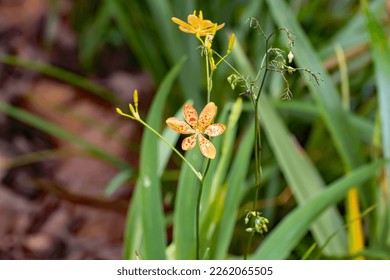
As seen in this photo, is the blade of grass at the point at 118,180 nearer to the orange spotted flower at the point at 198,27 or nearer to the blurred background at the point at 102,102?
the blurred background at the point at 102,102

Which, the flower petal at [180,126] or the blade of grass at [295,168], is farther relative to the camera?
the blade of grass at [295,168]

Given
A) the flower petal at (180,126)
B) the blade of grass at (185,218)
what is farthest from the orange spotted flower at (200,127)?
the blade of grass at (185,218)

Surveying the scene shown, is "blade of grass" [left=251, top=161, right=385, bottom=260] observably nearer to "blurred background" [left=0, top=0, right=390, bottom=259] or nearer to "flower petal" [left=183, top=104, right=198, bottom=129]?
"blurred background" [left=0, top=0, right=390, bottom=259]

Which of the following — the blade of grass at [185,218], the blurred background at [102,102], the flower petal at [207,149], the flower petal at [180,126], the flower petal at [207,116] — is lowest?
the flower petal at [207,149]

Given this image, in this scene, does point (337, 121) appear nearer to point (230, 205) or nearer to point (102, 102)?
point (230, 205)

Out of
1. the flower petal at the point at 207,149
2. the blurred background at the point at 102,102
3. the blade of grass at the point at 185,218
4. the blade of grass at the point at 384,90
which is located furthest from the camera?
the blurred background at the point at 102,102

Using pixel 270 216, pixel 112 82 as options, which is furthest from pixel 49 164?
pixel 270 216
